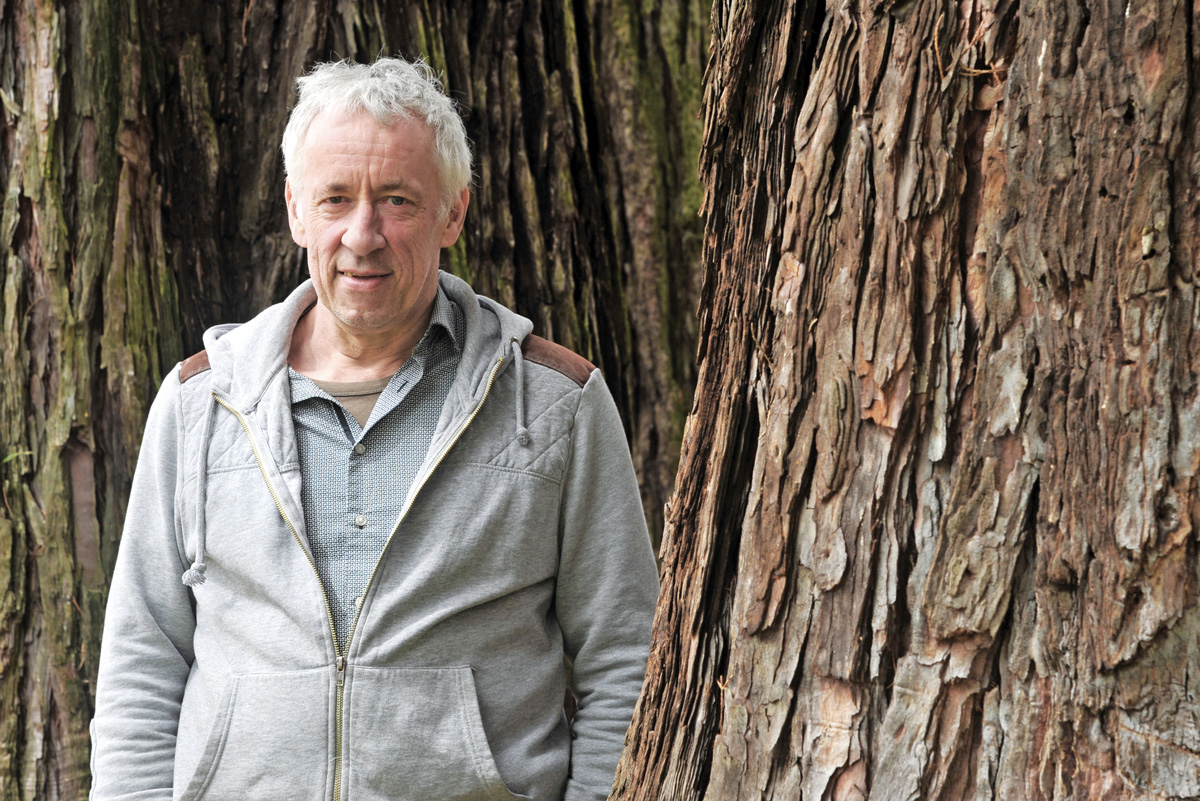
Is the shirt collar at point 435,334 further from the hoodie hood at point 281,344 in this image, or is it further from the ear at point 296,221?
the ear at point 296,221

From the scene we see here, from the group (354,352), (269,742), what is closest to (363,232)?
(354,352)

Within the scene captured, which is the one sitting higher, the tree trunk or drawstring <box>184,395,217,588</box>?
the tree trunk

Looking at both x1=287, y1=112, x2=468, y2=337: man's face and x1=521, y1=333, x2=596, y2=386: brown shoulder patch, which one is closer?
x1=287, y1=112, x2=468, y2=337: man's face

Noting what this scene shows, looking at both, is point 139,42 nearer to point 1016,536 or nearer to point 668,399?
point 668,399

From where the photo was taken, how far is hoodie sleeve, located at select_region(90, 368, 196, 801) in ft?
6.23

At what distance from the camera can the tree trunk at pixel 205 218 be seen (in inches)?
97.3

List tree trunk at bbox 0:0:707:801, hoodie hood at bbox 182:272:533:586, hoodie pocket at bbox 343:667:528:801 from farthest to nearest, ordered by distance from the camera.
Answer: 1. tree trunk at bbox 0:0:707:801
2. hoodie hood at bbox 182:272:533:586
3. hoodie pocket at bbox 343:667:528:801

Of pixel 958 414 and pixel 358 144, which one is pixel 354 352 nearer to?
pixel 358 144

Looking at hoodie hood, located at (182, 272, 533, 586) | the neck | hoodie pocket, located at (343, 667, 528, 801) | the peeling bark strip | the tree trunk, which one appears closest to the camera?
the peeling bark strip

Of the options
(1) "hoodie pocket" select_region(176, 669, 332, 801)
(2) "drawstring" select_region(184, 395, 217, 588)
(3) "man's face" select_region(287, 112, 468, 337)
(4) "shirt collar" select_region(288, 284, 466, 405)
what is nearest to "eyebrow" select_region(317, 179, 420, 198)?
(3) "man's face" select_region(287, 112, 468, 337)

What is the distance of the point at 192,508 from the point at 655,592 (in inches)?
35.8

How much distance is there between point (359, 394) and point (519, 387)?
1.04 ft

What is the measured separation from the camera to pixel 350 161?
6.20 ft

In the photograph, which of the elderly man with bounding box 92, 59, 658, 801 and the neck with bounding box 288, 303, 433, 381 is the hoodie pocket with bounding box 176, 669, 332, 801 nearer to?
the elderly man with bounding box 92, 59, 658, 801
